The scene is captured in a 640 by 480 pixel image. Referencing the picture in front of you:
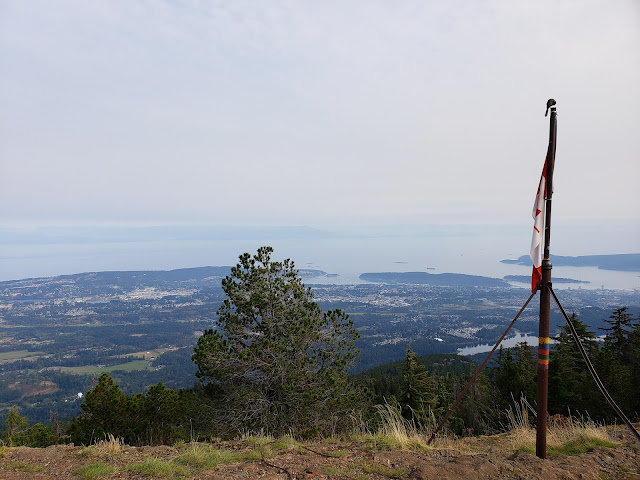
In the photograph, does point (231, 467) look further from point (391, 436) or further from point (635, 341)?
point (635, 341)

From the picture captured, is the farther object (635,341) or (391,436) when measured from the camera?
(635,341)

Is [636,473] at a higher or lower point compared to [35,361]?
higher

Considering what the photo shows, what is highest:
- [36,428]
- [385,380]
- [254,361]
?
[254,361]

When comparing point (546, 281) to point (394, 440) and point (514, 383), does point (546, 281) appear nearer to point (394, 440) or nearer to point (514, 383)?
point (394, 440)

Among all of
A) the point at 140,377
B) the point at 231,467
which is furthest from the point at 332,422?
the point at 140,377

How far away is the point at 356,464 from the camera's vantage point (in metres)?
4.12

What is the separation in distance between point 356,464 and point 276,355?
5489mm

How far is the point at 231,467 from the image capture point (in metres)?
4.11

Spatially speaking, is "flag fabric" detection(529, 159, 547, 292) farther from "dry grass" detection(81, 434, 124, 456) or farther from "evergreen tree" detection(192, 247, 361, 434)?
"evergreen tree" detection(192, 247, 361, 434)

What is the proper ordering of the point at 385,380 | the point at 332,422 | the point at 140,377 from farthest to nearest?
the point at 140,377, the point at 385,380, the point at 332,422

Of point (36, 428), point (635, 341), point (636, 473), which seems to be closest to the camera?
point (636, 473)

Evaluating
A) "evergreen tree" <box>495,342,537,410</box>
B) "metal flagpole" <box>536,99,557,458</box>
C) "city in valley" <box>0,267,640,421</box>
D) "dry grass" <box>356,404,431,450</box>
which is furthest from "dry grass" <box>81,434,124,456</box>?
"city in valley" <box>0,267,640,421</box>

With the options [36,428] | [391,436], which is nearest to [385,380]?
[36,428]

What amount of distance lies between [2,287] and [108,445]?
227952 mm
